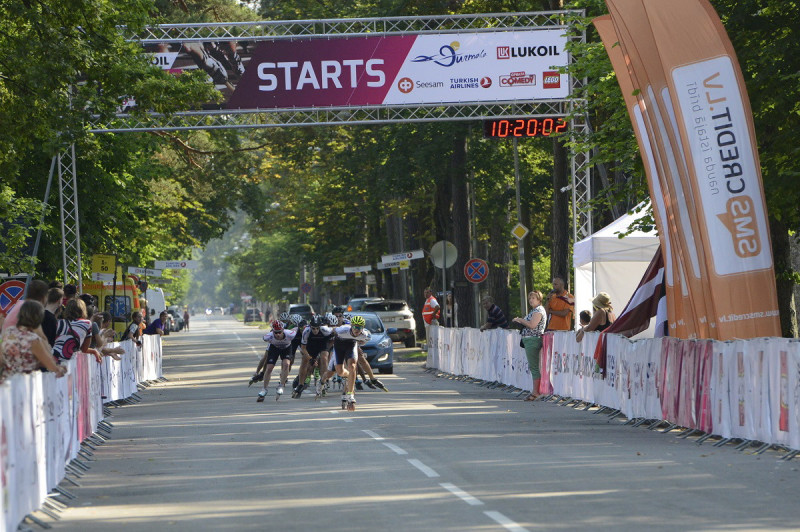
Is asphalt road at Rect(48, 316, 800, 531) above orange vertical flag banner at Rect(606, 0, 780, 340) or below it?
below

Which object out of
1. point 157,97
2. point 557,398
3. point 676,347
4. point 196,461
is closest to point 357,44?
point 157,97

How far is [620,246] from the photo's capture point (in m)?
26.4

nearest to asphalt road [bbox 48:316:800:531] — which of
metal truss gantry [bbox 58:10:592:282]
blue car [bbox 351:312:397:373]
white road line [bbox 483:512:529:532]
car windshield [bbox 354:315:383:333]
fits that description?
white road line [bbox 483:512:529:532]

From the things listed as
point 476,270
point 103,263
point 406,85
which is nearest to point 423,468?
point 406,85

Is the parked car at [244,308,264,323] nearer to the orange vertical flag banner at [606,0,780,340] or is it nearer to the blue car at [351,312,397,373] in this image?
the blue car at [351,312,397,373]

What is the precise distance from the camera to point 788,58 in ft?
66.8

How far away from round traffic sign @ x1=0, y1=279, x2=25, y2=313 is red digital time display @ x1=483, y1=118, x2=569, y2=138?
11.2 m

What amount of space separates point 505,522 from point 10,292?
54.2 feet

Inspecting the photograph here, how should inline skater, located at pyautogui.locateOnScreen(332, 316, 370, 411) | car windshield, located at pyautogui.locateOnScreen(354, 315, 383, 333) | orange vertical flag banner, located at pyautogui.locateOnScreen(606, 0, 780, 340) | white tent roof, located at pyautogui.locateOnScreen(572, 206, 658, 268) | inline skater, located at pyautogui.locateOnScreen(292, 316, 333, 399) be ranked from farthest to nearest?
car windshield, located at pyautogui.locateOnScreen(354, 315, 383, 333) → white tent roof, located at pyautogui.locateOnScreen(572, 206, 658, 268) → inline skater, located at pyautogui.locateOnScreen(292, 316, 333, 399) → inline skater, located at pyautogui.locateOnScreen(332, 316, 370, 411) → orange vertical flag banner, located at pyautogui.locateOnScreen(606, 0, 780, 340)

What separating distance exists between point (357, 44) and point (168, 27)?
13.4ft

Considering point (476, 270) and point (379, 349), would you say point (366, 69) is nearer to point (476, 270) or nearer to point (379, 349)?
point (476, 270)

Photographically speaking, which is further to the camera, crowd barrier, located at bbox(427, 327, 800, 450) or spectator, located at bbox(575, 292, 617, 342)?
spectator, located at bbox(575, 292, 617, 342)

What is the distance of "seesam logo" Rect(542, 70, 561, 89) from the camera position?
31.0 m

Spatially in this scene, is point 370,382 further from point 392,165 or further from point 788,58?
point 392,165
